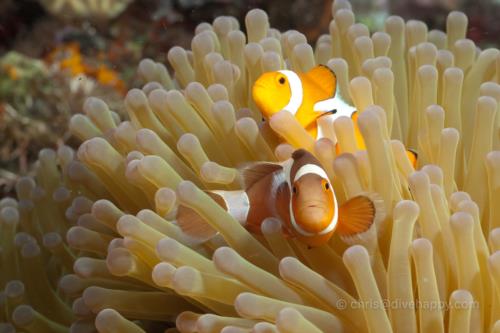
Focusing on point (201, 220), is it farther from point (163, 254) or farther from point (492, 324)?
point (492, 324)

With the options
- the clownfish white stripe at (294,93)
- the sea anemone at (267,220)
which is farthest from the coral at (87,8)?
the clownfish white stripe at (294,93)

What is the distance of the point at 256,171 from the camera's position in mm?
1271

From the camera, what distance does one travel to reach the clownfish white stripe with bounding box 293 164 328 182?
3.87ft

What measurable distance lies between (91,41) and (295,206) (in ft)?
9.35

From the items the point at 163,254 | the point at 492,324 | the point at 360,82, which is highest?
the point at 360,82

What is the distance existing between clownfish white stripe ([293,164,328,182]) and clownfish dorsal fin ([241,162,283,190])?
0.23 ft

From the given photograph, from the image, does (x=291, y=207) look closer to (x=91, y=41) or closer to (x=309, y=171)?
(x=309, y=171)

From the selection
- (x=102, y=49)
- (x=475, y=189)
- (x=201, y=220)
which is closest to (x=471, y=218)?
(x=475, y=189)

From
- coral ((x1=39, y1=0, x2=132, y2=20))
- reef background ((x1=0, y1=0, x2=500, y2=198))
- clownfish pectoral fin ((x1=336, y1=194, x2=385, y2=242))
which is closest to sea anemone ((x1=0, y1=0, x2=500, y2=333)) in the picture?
clownfish pectoral fin ((x1=336, y1=194, x2=385, y2=242))

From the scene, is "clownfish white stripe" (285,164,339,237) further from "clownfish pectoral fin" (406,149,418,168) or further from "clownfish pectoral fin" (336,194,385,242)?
"clownfish pectoral fin" (406,149,418,168)

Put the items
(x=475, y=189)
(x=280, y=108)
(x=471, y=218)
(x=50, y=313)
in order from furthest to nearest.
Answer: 1. (x=50, y=313)
2. (x=280, y=108)
3. (x=475, y=189)
4. (x=471, y=218)

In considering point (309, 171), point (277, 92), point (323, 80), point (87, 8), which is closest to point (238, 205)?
point (309, 171)

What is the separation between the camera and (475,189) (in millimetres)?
1365

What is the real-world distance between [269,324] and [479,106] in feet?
2.29
